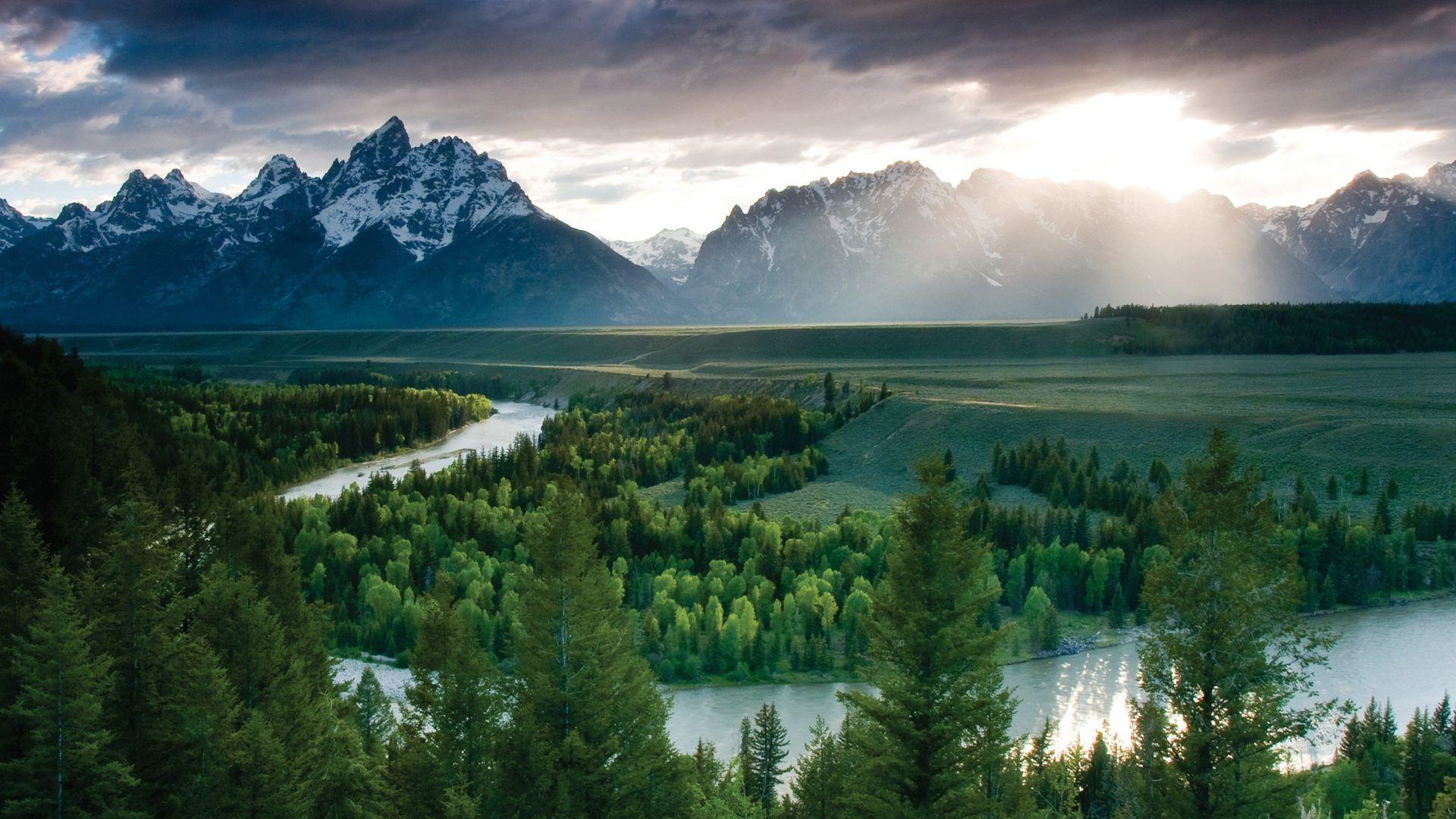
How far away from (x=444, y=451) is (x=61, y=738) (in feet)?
316

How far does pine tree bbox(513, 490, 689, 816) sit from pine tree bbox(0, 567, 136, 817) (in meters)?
10.3

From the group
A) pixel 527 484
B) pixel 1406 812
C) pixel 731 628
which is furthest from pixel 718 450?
pixel 1406 812

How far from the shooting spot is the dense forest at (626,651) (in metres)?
19.3

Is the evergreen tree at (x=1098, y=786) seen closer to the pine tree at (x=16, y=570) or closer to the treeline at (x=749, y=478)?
the pine tree at (x=16, y=570)

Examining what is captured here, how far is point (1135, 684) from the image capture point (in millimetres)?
46000

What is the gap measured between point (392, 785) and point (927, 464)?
15.3 metres

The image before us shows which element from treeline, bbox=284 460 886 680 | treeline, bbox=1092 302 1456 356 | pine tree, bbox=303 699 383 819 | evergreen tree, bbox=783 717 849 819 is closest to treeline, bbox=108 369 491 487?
treeline, bbox=284 460 886 680

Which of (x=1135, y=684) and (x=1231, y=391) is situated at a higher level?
(x=1231, y=391)

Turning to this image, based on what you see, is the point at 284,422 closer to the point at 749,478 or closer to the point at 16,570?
the point at 749,478

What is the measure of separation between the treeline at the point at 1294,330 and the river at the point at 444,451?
11222cm

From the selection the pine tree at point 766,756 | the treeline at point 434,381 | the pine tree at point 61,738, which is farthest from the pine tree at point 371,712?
the treeline at point 434,381

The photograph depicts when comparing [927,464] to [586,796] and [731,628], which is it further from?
[731,628]

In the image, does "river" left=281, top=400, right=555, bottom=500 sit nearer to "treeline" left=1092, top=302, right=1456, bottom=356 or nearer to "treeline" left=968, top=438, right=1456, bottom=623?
"treeline" left=968, top=438, right=1456, bottom=623

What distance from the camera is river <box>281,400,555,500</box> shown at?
96.4 m
